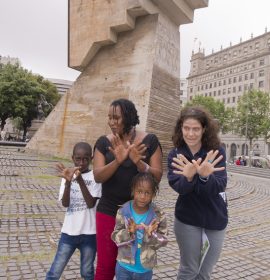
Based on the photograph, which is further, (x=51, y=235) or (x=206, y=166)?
(x=51, y=235)

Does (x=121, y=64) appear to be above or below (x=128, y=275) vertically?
above

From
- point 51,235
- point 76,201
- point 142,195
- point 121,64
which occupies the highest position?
point 121,64

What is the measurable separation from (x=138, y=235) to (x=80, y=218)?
0.69 m

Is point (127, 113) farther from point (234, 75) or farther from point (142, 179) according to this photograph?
point (234, 75)

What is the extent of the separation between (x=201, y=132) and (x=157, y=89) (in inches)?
425

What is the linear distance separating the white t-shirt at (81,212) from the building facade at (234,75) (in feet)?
195

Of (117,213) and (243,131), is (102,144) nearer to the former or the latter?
(117,213)

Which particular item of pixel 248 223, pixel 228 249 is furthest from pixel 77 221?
pixel 248 223

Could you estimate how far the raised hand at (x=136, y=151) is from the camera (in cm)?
256

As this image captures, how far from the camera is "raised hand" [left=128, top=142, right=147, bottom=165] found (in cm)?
256

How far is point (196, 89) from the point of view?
283 ft

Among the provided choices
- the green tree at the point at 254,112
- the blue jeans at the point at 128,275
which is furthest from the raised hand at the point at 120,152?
the green tree at the point at 254,112

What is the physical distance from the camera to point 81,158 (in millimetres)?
3051

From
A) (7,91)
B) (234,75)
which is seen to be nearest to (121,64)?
(7,91)
